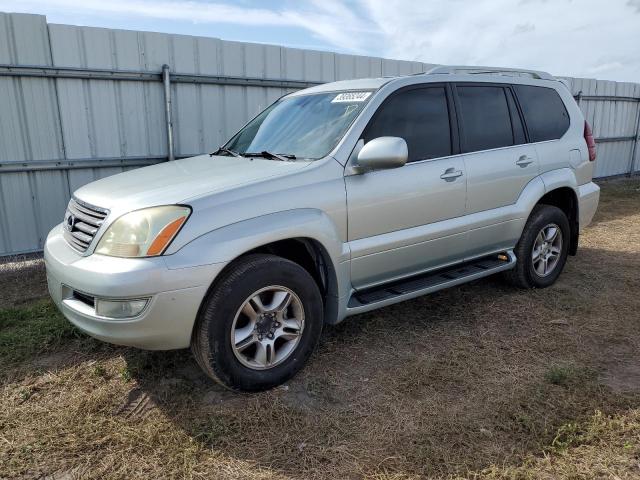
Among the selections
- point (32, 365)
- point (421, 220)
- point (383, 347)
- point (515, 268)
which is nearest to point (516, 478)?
point (383, 347)

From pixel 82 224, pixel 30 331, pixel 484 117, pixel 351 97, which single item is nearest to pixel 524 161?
pixel 484 117

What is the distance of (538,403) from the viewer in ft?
9.46

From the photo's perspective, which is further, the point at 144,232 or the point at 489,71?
the point at 489,71

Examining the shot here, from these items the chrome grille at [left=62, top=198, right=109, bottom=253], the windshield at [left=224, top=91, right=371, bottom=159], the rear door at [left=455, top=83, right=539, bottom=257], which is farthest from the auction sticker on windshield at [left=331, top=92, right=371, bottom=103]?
the chrome grille at [left=62, top=198, right=109, bottom=253]

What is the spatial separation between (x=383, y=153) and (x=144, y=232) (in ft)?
4.89

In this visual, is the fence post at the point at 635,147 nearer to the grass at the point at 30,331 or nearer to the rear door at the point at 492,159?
the rear door at the point at 492,159

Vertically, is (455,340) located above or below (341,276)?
below

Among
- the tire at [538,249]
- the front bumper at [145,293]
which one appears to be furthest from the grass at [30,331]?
the tire at [538,249]

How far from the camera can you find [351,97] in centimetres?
368

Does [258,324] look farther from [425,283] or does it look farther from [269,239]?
[425,283]

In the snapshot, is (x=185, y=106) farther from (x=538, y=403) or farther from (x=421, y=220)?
(x=538, y=403)

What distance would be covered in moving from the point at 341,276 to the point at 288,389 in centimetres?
78

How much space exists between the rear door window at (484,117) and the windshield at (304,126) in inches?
36.5

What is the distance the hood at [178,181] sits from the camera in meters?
2.82
